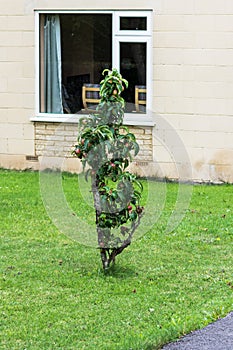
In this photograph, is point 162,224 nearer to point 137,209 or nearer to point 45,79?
point 137,209

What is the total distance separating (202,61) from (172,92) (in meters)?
0.68

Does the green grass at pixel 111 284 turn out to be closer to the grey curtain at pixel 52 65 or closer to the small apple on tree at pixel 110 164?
the small apple on tree at pixel 110 164

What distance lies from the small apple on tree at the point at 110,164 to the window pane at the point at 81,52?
20.6ft

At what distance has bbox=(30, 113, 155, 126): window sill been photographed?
14383mm

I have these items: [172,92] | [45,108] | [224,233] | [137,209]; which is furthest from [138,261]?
[45,108]

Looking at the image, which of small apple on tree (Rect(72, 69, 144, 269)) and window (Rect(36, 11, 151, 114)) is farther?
window (Rect(36, 11, 151, 114))

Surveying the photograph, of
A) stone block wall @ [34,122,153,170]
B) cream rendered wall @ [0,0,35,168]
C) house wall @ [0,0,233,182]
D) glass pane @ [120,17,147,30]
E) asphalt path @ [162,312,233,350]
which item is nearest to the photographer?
asphalt path @ [162,312,233,350]

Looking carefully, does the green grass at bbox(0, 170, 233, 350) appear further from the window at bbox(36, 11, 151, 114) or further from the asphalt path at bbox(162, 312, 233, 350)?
the window at bbox(36, 11, 151, 114)

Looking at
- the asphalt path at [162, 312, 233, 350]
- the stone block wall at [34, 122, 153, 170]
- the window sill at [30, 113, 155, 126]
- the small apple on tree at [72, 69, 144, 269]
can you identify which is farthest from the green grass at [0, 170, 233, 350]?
the window sill at [30, 113, 155, 126]

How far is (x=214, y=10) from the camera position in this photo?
13750 millimetres

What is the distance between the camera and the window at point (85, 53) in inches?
564

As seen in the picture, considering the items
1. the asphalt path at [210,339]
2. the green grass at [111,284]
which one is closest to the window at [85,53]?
the green grass at [111,284]

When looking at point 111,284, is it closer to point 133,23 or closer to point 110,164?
point 110,164

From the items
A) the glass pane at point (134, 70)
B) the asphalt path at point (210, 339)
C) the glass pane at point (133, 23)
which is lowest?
the asphalt path at point (210, 339)
